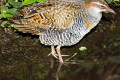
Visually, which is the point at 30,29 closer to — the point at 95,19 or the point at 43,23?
the point at 43,23

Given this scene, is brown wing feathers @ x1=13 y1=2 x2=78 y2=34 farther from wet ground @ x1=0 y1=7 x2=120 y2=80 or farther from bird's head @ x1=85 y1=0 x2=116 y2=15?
wet ground @ x1=0 y1=7 x2=120 y2=80

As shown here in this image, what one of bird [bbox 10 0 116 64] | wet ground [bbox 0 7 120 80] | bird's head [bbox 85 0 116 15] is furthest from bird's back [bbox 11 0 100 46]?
wet ground [bbox 0 7 120 80]

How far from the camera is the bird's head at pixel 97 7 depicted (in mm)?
6578

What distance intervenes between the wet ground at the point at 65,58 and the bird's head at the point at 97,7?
1024 millimetres

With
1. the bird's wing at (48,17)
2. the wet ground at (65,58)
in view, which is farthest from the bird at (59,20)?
the wet ground at (65,58)

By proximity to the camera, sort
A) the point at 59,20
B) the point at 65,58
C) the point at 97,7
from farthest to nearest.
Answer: the point at 65,58
the point at 97,7
the point at 59,20

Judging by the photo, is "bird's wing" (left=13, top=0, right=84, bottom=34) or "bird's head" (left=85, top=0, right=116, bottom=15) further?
"bird's head" (left=85, top=0, right=116, bottom=15)

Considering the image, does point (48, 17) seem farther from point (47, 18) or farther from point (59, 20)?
point (59, 20)

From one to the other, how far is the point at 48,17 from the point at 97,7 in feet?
3.74

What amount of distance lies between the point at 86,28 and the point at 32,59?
141 cm

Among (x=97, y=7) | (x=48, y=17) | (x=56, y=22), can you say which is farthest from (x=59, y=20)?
(x=97, y=7)

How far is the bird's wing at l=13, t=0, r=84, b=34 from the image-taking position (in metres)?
6.33

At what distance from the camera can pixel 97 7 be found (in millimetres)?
6609

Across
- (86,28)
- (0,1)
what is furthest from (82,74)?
(0,1)
